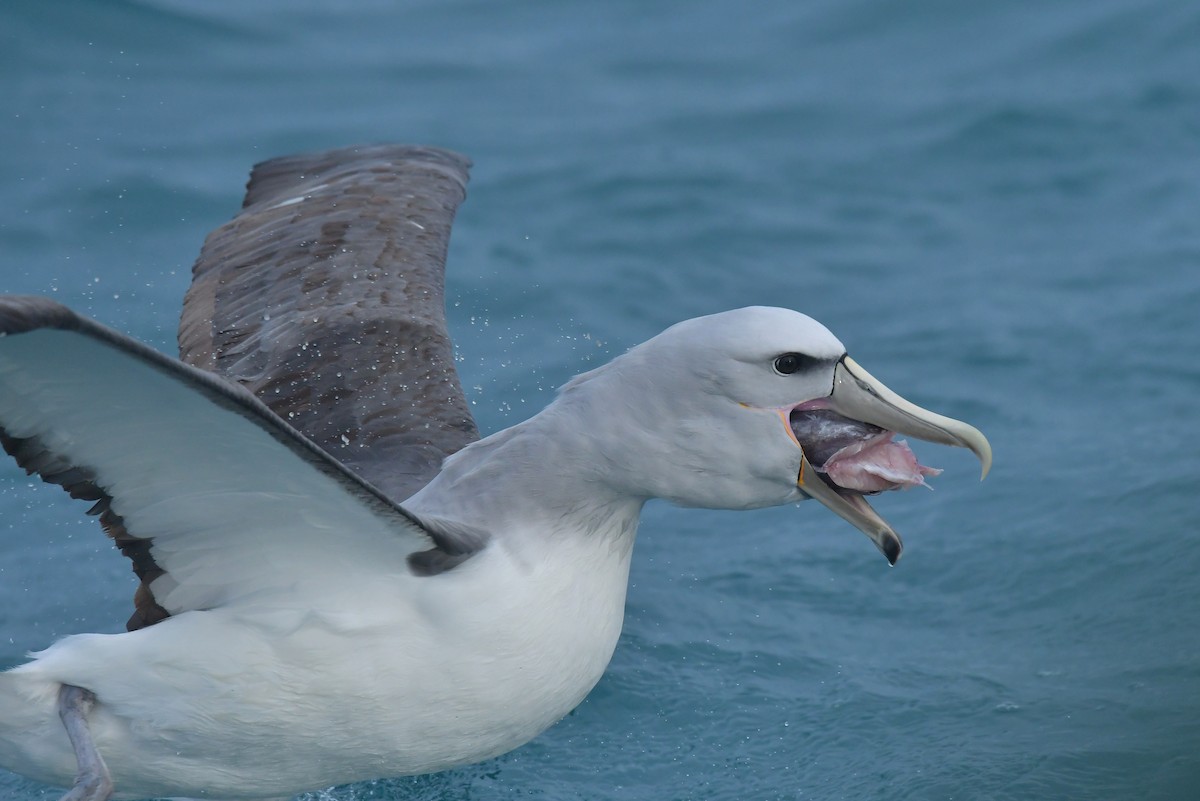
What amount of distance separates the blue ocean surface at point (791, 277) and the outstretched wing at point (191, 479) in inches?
70.6

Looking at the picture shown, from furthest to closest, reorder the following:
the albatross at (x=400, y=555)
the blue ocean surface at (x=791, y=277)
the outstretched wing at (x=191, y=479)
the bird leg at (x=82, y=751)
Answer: the blue ocean surface at (x=791, y=277), the bird leg at (x=82, y=751), the albatross at (x=400, y=555), the outstretched wing at (x=191, y=479)

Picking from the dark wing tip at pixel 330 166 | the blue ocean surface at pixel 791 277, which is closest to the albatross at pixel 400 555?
the blue ocean surface at pixel 791 277

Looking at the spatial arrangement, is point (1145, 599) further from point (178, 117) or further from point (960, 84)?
point (178, 117)

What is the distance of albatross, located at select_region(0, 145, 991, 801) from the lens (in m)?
4.53

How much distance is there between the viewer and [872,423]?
4695 mm

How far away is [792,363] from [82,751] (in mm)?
2444

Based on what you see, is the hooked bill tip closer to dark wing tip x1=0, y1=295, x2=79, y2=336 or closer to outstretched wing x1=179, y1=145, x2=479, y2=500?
outstretched wing x1=179, y1=145, x2=479, y2=500

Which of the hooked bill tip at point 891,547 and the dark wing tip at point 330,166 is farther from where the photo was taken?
the dark wing tip at point 330,166

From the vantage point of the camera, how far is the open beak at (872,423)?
15.1ft

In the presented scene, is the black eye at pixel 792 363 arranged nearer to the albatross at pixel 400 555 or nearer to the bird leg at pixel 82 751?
the albatross at pixel 400 555

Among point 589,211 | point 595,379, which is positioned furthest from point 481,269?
point 595,379

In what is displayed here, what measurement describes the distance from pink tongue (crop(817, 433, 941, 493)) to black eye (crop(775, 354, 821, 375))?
0.97ft

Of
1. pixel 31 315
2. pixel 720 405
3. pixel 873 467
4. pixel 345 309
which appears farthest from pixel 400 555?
pixel 345 309

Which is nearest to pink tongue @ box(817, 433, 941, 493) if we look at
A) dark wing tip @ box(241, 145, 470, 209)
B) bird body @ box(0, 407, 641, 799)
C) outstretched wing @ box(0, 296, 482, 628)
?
bird body @ box(0, 407, 641, 799)
